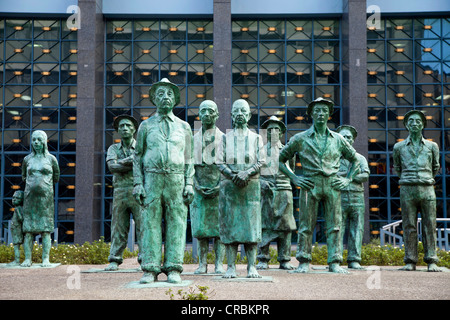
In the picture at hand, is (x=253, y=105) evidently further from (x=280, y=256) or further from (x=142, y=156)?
(x=142, y=156)

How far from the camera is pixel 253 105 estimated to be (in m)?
23.8

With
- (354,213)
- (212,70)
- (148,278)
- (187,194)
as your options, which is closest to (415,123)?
(354,213)

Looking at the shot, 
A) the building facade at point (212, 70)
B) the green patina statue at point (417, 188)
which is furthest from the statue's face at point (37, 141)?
the building facade at point (212, 70)

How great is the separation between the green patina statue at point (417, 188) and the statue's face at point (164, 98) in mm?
4694

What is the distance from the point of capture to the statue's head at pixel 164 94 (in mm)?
7438

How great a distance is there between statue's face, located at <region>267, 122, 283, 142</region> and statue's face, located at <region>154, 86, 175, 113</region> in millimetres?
3493

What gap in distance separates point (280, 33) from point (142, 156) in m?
17.7

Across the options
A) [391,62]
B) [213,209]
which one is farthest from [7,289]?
[391,62]

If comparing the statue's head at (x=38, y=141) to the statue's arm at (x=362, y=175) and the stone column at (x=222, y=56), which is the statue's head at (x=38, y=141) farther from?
the stone column at (x=222, y=56)

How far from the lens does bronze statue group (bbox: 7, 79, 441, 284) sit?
23.7ft

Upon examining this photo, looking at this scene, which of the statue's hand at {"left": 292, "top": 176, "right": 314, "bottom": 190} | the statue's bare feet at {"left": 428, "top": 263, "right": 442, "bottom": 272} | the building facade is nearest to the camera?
the statue's hand at {"left": 292, "top": 176, "right": 314, "bottom": 190}

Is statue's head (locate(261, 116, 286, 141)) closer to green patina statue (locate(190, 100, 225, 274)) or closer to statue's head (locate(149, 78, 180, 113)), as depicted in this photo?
green patina statue (locate(190, 100, 225, 274))

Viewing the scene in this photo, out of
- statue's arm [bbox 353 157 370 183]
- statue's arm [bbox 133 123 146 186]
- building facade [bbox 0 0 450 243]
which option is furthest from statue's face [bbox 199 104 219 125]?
building facade [bbox 0 0 450 243]
